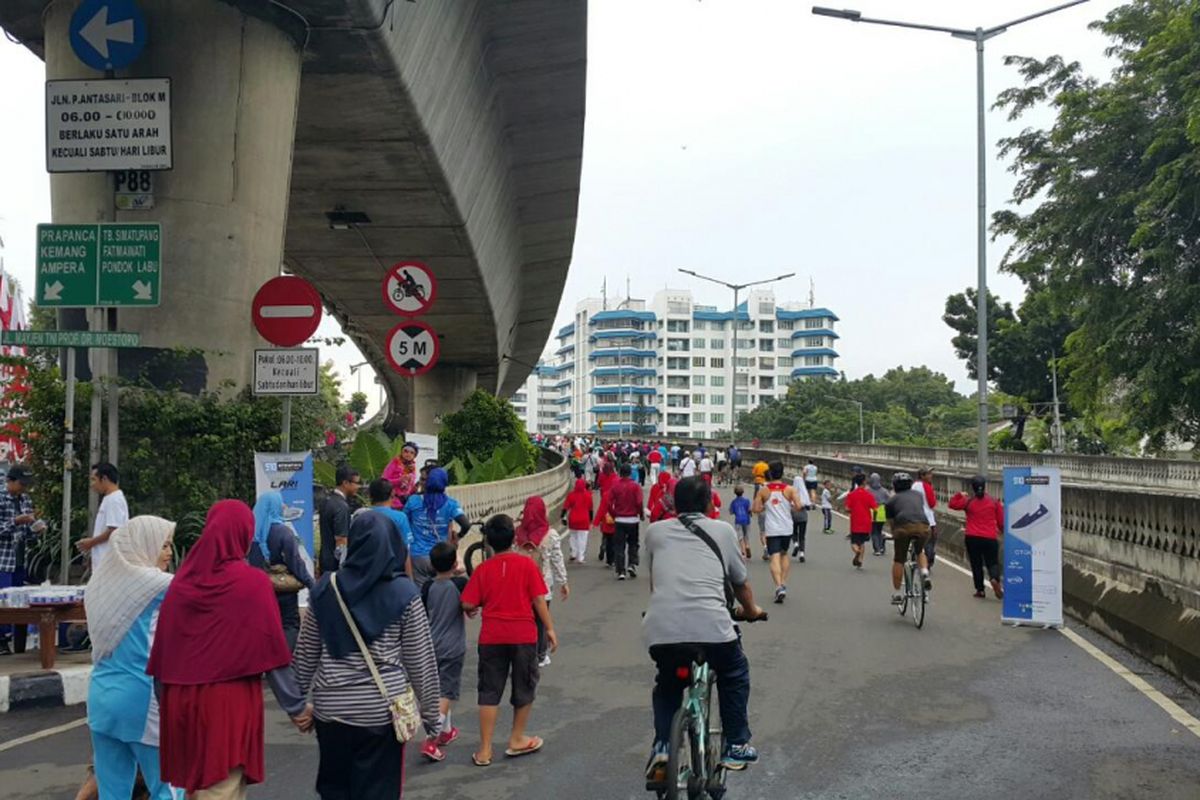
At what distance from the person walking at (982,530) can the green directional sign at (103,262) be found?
946 centimetres

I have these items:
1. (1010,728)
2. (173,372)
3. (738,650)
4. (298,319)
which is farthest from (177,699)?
(173,372)

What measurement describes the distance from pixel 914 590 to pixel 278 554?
23.0 ft

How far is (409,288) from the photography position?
12844mm

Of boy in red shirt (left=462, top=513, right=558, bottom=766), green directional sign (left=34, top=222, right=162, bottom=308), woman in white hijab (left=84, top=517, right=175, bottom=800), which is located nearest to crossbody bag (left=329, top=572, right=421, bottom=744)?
woman in white hijab (left=84, top=517, right=175, bottom=800)

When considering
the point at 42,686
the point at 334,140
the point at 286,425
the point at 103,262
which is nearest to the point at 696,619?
the point at 42,686

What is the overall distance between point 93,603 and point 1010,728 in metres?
5.83

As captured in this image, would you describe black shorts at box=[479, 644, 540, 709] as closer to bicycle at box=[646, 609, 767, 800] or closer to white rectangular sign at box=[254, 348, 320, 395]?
bicycle at box=[646, 609, 767, 800]

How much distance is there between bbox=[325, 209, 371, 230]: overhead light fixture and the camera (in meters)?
20.7

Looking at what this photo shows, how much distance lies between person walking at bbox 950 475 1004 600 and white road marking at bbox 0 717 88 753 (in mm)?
9979

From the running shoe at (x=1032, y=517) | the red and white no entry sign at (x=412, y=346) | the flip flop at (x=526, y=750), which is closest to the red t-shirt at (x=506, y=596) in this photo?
the flip flop at (x=526, y=750)

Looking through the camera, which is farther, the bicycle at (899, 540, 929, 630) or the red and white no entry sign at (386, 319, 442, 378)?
the red and white no entry sign at (386, 319, 442, 378)

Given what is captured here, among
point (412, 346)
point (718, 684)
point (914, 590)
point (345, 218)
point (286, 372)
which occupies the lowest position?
point (914, 590)

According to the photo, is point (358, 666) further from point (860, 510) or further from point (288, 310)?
point (860, 510)

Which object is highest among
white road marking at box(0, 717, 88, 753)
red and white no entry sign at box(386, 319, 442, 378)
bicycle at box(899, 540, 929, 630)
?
red and white no entry sign at box(386, 319, 442, 378)
